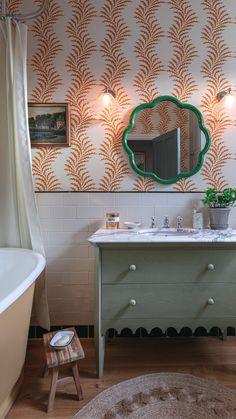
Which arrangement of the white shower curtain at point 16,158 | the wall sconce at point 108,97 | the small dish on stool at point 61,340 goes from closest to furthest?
the small dish on stool at point 61,340 → the white shower curtain at point 16,158 → the wall sconce at point 108,97

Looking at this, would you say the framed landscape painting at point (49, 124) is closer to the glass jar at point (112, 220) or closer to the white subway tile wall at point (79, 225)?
the white subway tile wall at point (79, 225)

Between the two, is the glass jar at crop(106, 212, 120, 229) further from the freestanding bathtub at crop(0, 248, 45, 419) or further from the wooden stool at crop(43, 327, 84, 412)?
the wooden stool at crop(43, 327, 84, 412)

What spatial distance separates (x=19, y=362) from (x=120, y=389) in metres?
0.57

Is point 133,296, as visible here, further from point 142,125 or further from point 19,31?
point 19,31

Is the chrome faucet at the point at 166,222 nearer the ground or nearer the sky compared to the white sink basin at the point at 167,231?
nearer the sky

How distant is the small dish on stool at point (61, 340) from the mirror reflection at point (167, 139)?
1232 mm

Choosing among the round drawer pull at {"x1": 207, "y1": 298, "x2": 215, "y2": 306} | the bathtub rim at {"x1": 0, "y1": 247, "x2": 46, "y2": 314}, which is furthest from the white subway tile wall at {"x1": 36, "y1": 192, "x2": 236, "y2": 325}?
the round drawer pull at {"x1": 207, "y1": 298, "x2": 215, "y2": 306}

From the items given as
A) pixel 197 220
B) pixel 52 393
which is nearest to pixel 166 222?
pixel 197 220

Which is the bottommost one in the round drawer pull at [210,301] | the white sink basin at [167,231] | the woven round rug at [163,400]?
the woven round rug at [163,400]

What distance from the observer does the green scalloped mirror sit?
2012mm

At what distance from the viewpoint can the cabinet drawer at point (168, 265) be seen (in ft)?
5.00

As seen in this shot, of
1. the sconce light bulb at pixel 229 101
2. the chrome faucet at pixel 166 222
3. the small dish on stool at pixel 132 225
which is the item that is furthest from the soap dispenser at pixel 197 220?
the sconce light bulb at pixel 229 101

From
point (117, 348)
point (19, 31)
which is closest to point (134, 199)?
point (117, 348)

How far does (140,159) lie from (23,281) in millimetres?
1211
